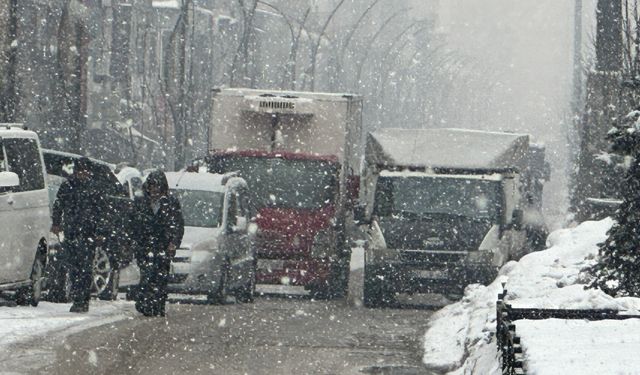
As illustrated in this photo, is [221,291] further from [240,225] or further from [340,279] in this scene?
[340,279]

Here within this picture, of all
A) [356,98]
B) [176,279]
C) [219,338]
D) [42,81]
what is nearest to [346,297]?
[356,98]

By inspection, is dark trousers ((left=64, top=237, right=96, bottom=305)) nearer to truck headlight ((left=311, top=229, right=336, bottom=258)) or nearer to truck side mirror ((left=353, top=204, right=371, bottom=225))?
truck side mirror ((left=353, top=204, right=371, bottom=225))

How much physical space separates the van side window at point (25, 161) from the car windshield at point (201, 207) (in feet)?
14.0

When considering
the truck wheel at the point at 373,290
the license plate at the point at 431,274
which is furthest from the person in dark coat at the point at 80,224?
the license plate at the point at 431,274

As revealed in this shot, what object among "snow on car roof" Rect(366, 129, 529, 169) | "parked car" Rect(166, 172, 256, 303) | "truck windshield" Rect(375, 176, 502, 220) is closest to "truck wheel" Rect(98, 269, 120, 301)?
"parked car" Rect(166, 172, 256, 303)

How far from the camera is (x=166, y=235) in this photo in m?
17.5

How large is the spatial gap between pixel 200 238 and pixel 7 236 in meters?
4.90

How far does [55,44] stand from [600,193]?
2265 cm

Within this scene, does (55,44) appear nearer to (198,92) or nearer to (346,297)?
(198,92)

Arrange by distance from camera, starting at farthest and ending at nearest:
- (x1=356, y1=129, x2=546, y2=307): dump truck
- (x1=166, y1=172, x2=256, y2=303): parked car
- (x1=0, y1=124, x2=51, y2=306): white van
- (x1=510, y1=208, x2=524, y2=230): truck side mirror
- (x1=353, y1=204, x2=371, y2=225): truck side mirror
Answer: (x1=353, y1=204, x2=371, y2=225): truck side mirror, (x1=510, y1=208, x2=524, y2=230): truck side mirror, (x1=356, y1=129, x2=546, y2=307): dump truck, (x1=166, y1=172, x2=256, y2=303): parked car, (x1=0, y1=124, x2=51, y2=306): white van

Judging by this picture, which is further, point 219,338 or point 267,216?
point 267,216

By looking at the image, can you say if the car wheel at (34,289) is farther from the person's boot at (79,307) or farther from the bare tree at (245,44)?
the bare tree at (245,44)

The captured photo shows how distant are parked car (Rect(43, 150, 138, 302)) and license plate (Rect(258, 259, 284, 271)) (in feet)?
15.3

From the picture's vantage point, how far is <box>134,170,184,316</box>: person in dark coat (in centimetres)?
1734
